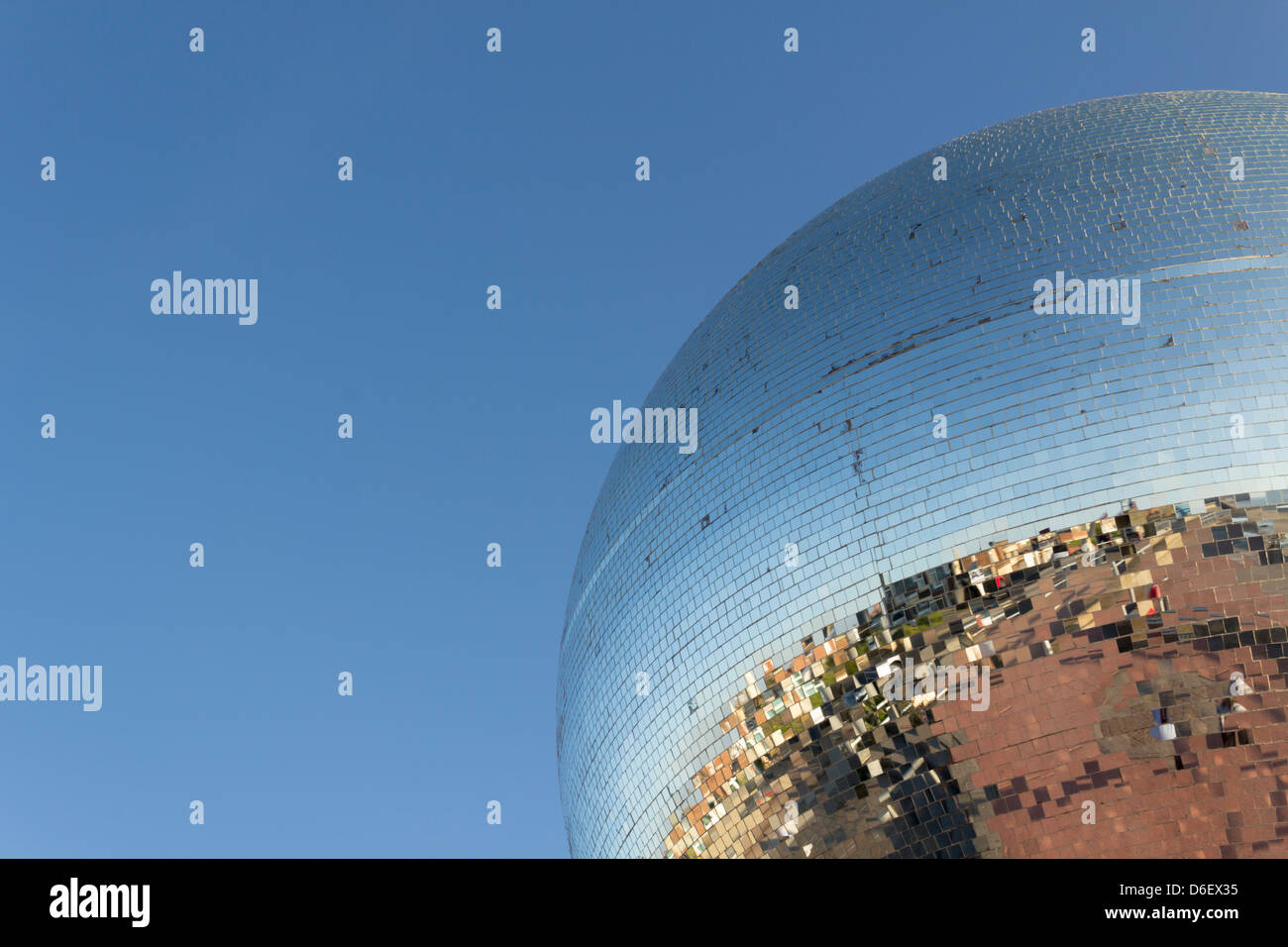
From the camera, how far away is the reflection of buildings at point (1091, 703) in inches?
444

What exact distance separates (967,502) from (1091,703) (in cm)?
226

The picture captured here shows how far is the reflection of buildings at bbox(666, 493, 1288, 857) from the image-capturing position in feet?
37.0

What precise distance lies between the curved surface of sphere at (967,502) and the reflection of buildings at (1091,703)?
0.10 feet

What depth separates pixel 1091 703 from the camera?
37.8 ft
